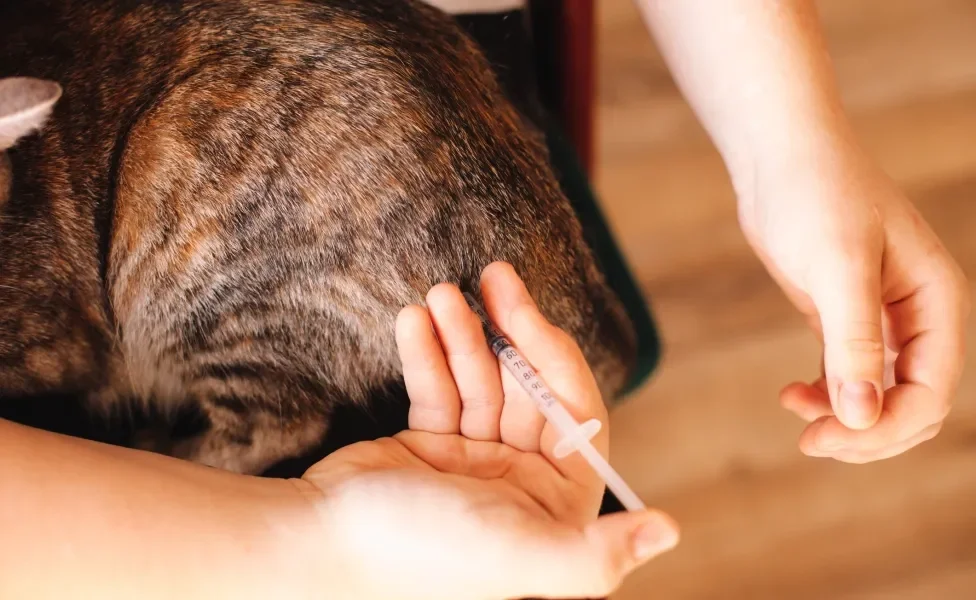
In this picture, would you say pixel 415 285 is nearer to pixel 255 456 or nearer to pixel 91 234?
pixel 255 456

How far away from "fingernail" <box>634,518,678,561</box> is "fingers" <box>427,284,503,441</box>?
0.23 m

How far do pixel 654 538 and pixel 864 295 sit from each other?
372 millimetres

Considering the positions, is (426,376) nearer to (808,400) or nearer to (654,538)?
(654,538)

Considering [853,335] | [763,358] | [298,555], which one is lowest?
[763,358]

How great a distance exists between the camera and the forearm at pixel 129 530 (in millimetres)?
720

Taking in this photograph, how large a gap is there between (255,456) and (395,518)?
39cm

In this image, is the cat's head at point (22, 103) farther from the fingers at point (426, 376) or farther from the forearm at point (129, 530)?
the fingers at point (426, 376)

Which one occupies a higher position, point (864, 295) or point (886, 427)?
point (864, 295)

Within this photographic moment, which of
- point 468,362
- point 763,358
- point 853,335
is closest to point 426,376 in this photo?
point 468,362

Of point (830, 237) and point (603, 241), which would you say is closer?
point (830, 237)

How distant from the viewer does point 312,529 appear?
765mm

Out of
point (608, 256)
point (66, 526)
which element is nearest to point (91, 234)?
point (66, 526)

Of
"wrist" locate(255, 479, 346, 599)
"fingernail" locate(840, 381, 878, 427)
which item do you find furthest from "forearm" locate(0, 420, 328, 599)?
"fingernail" locate(840, 381, 878, 427)

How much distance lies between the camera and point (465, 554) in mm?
721
